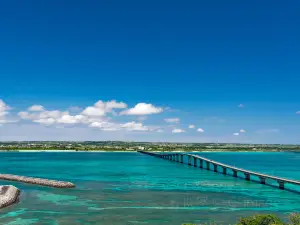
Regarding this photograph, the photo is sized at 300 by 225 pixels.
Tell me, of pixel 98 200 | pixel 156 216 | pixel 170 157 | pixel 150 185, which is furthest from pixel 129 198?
pixel 170 157

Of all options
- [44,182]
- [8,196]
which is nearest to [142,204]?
[8,196]

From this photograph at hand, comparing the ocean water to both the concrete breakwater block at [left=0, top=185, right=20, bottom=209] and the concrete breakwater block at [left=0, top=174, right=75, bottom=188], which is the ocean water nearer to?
the concrete breakwater block at [left=0, top=185, right=20, bottom=209]

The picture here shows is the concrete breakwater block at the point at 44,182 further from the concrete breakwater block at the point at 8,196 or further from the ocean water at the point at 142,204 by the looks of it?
the concrete breakwater block at the point at 8,196

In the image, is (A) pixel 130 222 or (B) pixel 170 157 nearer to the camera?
(A) pixel 130 222

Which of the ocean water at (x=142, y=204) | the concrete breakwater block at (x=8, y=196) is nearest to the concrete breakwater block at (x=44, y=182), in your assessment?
the ocean water at (x=142, y=204)

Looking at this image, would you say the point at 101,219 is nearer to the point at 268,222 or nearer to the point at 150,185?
the point at 268,222

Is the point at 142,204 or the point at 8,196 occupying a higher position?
the point at 8,196

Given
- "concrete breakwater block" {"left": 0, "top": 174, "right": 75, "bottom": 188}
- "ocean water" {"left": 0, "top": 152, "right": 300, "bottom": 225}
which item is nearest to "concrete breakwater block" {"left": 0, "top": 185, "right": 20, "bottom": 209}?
"ocean water" {"left": 0, "top": 152, "right": 300, "bottom": 225}

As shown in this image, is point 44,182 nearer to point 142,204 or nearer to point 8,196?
point 8,196
